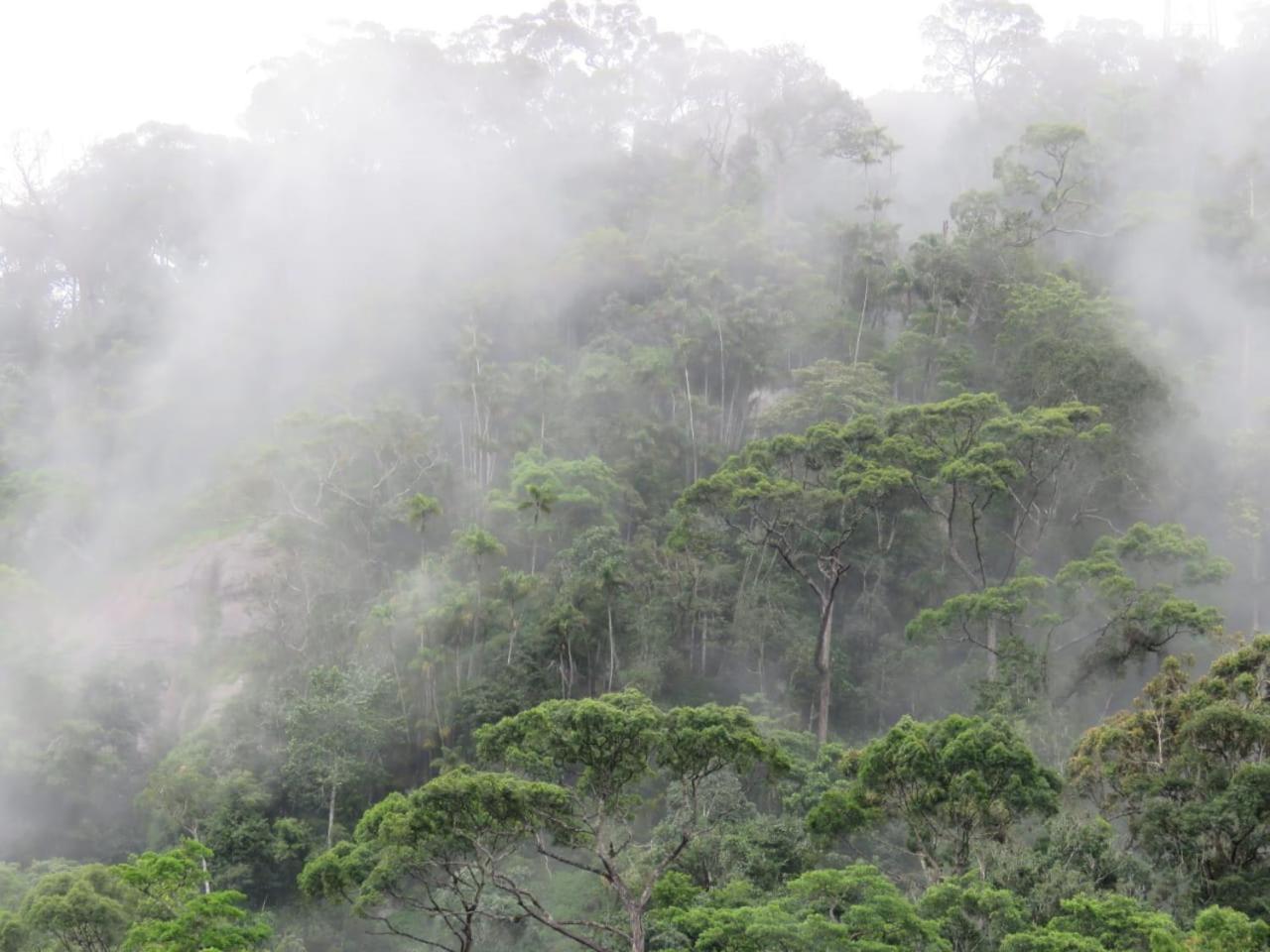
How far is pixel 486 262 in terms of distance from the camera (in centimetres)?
4803

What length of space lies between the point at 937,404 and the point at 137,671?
2249cm

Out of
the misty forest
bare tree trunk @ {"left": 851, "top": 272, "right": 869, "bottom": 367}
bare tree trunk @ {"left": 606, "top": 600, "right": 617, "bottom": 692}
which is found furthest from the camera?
bare tree trunk @ {"left": 851, "top": 272, "right": 869, "bottom": 367}

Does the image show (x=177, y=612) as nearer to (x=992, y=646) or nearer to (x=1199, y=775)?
(x=992, y=646)

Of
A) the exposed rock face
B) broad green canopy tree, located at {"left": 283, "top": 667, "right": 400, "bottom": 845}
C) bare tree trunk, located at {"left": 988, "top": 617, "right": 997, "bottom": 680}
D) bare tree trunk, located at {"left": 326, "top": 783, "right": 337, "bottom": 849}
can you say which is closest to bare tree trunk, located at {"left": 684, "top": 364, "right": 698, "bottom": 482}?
bare tree trunk, located at {"left": 988, "top": 617, "right": 997, "bottom": 680}

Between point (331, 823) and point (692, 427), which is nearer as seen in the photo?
point (331, 823)

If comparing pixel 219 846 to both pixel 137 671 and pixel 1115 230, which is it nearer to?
pixel 137 671

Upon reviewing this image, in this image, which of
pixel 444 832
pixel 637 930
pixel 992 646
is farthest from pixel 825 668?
pixel 444 832

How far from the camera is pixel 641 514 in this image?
3600cm

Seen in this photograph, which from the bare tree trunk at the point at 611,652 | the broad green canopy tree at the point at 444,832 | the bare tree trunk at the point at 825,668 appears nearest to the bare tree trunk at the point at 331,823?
the broad green canopy tree at the point at 444,832

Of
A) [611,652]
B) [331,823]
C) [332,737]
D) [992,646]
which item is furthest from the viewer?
[611,652]

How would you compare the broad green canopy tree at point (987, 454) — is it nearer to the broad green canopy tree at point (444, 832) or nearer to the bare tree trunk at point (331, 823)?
the broad green canopy tree at point (444, 832)

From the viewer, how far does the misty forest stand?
63.0 ft

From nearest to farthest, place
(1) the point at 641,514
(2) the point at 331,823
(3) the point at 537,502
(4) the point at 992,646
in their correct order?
1. (2) the point at 331,823
2. (4) the point at 992,646
3. (3) the point at 537,502
4. (1) the point at 641,514

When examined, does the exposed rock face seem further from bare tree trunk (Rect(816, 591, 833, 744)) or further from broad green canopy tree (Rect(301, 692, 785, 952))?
bare tree trunk (Rect(816, 591, 833, 744))
